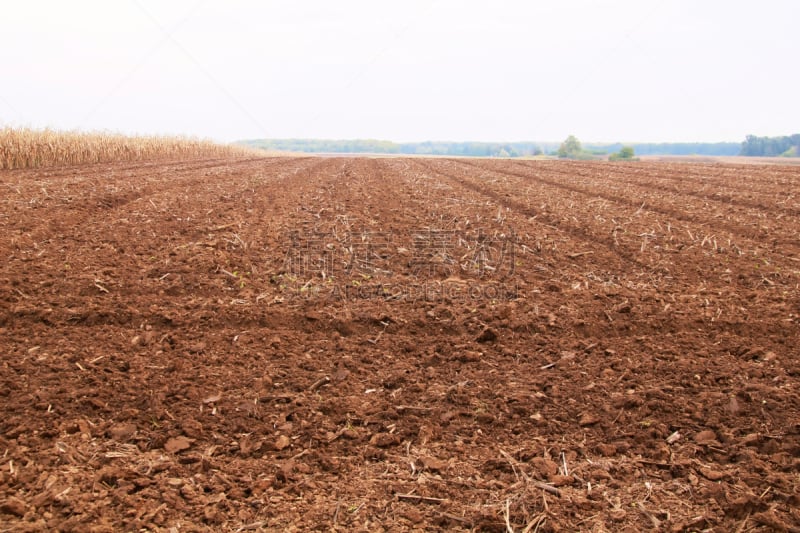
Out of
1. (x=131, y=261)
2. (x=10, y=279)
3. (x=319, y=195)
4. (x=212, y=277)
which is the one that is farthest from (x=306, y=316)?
(x=319, y=195)

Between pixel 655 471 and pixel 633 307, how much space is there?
2.37 m

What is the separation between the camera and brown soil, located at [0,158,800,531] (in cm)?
246

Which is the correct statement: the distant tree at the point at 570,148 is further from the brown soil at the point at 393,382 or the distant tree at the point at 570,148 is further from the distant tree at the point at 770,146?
the brown soil at the point at 393,382

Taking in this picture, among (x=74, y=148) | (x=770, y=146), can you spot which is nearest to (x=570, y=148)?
(x=770, y=146)

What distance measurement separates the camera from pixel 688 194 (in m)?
13.4

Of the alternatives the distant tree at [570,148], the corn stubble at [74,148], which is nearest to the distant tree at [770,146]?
the distant tree at [570,148]

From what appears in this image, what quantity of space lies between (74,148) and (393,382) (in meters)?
23.8

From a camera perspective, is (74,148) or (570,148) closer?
(74,148)

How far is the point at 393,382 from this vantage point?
3.54 meters

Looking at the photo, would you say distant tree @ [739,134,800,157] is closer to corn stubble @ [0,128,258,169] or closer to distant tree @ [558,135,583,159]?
distant tree @ [558,135,583,159]

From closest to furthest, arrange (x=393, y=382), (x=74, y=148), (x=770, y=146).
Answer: (x=393, y=382) < (x=74, y=148) < (x=770, y=146)

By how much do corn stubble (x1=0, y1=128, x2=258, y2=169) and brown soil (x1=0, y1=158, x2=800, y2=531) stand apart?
14.4 meters

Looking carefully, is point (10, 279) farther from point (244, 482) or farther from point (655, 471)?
point (655, 471)

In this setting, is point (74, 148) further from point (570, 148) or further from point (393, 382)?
point (570, 148)
